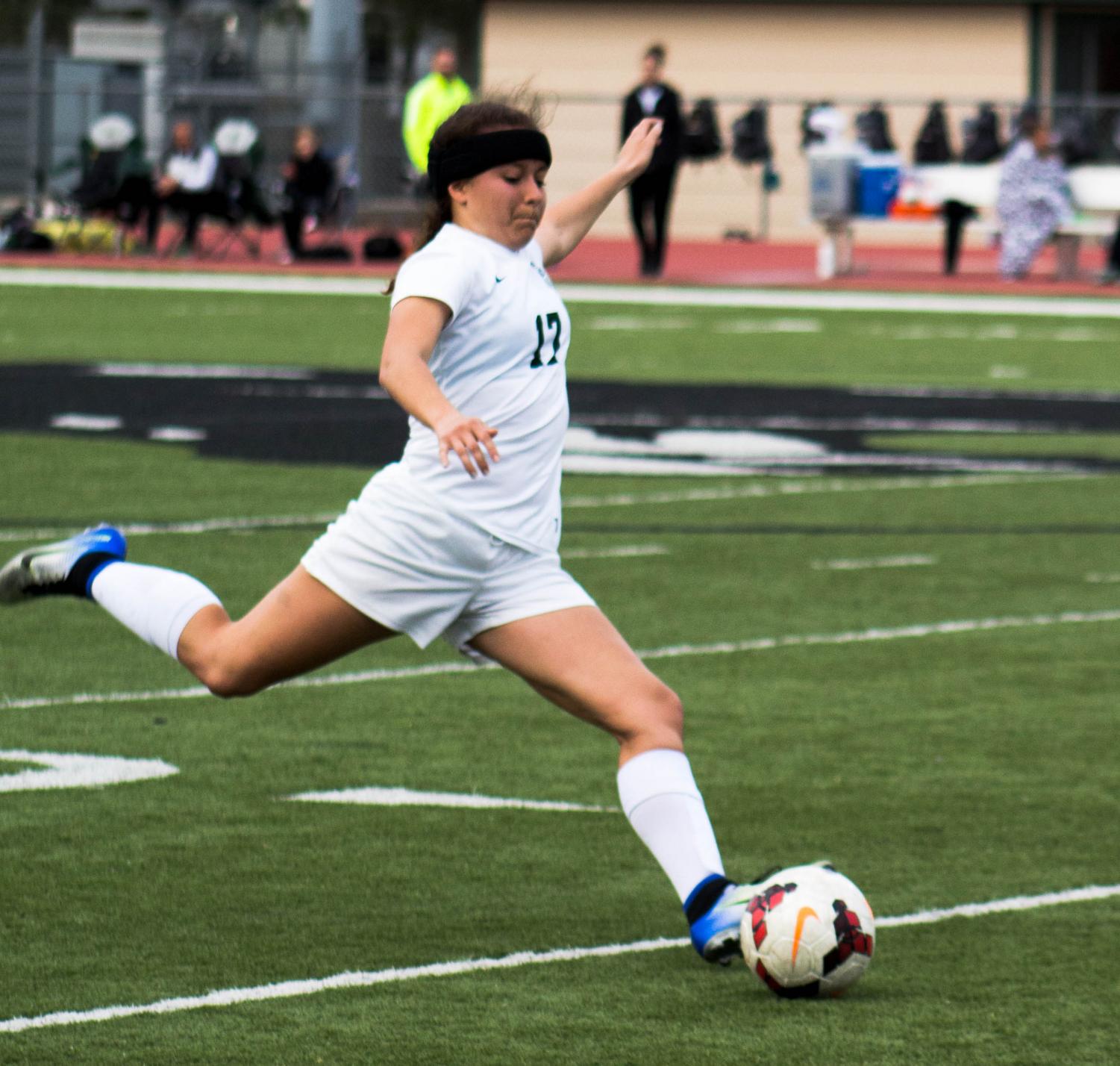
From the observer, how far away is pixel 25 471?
1417 centimetres

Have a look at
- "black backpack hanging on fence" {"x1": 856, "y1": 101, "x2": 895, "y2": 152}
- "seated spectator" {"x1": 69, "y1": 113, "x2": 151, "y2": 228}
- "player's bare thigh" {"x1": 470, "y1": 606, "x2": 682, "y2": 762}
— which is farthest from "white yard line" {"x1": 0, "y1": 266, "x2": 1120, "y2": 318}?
"player's bare thigh" {"x1": 470, "y1": 606, "x2": 682, "y2": 762}

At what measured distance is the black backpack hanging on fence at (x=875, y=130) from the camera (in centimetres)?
4059

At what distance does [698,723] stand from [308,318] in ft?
60.3

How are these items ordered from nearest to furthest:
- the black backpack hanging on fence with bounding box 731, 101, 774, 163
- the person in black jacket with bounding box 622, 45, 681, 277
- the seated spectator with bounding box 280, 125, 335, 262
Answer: the person in black jacket with bounding box 622, 45, 681, 277 → the seated spectator with bounding box 280, 125, 335, 262 → the black backpack hanging on fence with bounding box 731, 101, 774, 163

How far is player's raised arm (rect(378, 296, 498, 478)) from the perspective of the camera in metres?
5.05

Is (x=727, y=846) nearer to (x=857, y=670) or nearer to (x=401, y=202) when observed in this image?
(x=857, y=670)

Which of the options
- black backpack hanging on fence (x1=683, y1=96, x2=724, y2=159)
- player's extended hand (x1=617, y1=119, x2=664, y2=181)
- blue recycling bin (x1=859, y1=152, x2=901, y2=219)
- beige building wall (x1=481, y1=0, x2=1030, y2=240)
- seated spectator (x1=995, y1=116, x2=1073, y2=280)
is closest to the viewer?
player's extended hand (x1=617, y1=119, x2=664, y2=181)

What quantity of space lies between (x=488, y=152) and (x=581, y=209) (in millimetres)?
898

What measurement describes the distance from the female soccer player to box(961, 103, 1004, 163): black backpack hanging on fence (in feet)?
111

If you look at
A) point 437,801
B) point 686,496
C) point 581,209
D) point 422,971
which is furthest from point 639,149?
point 686,496

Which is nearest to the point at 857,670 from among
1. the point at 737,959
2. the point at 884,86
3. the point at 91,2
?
the point at 737,959

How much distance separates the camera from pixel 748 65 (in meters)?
47.0

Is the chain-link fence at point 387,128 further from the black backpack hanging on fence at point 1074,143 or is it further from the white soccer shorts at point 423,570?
the white soccer shorts at point 423,570

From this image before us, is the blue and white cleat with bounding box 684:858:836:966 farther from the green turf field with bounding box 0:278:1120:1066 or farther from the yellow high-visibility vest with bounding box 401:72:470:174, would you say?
the yellow high-visibility vest with bounding box 401:72:470:174
